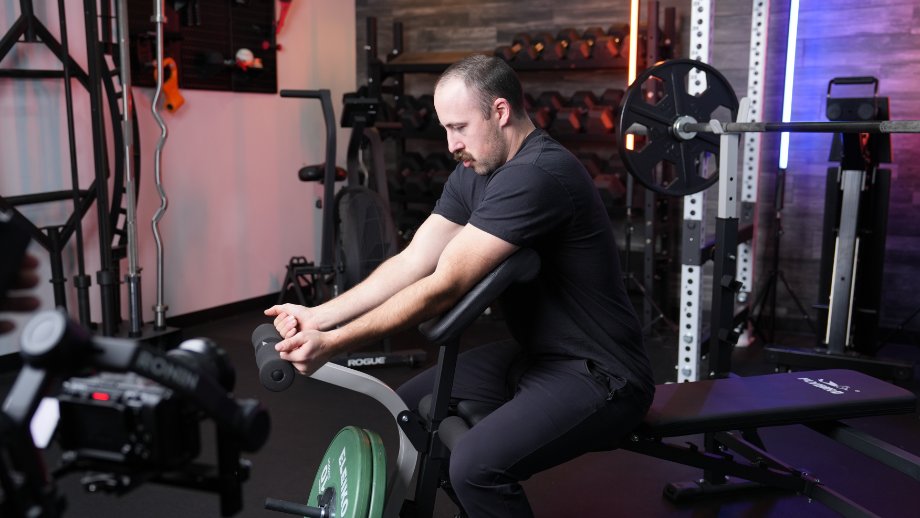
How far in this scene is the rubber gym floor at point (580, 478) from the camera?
2.42 m

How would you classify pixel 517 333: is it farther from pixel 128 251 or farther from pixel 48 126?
pixel 48 126

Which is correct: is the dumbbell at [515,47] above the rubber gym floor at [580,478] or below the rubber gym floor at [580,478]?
above

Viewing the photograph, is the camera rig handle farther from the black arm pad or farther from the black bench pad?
the black bench pad

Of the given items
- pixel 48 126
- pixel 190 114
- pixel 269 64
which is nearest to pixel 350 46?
pixel 269 64

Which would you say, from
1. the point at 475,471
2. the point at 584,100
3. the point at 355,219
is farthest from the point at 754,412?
the point at 584,100

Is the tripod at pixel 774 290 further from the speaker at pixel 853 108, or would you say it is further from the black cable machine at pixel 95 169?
the black cable machine at pixel 95 169

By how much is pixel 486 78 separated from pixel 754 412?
97 centimetres

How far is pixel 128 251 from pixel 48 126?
0.66 m

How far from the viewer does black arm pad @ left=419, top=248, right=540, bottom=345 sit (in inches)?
63.6

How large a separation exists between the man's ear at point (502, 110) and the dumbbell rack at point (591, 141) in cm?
235

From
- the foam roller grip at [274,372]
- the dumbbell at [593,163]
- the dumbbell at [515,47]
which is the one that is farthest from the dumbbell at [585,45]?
the foam roller grip at [274,372]

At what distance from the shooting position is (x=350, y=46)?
224 inches

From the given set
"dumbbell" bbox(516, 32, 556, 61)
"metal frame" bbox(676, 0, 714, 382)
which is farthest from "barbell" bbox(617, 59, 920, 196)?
"dumbbell" bbox(516, 32, 556, 61)

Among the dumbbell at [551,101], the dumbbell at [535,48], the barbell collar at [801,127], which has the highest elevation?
the dumbbell at [535,48]
